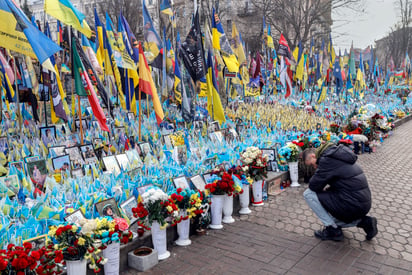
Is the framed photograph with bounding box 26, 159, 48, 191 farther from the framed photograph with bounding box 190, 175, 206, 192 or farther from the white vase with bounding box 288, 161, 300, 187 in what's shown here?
A: the white vase with bounding box 288, 161, 300, 187

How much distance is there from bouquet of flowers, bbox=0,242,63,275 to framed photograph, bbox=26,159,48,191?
1.99 meters

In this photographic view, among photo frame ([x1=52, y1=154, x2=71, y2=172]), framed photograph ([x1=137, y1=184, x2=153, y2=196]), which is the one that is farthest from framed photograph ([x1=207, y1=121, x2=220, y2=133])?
framed photograph ([x1=137, y1=184, x2=153, y2=196])

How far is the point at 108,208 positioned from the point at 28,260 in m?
1.34

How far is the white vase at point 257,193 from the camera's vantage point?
635 cm

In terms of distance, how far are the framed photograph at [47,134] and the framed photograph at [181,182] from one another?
3.30 metres

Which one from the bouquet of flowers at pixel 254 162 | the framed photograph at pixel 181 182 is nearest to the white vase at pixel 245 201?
the bouquet of flowers at pixel 254 162

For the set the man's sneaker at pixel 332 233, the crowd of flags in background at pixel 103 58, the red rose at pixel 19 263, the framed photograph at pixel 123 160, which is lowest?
the man's sneaker at pixel 332 233

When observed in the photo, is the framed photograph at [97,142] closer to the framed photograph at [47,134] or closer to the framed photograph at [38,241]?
the framed photograph at [47,134]

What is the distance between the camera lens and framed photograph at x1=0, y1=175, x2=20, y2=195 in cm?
473

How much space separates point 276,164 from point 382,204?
2.10 meters

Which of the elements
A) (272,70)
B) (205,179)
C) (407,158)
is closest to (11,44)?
(205,179)

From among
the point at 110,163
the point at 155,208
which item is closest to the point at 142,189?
the point at 155,208

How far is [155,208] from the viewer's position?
14.3 feet

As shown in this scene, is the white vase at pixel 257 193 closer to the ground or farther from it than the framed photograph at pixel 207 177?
closer to the ground
